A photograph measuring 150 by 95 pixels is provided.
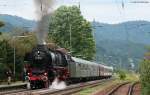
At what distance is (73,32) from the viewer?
369 ft

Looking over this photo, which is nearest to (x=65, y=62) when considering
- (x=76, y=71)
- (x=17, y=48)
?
(x=76, y=71)

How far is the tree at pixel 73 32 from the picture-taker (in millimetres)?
108438

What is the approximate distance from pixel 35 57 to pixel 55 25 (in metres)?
70.6

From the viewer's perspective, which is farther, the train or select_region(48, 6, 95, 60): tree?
select_region(48, 6, 95, 60): tree

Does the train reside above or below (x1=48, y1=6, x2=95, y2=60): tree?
below

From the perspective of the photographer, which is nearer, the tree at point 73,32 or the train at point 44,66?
the train at point 44,66

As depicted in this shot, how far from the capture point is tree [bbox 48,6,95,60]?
108 metres

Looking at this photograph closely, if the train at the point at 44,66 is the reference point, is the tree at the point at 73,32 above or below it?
above

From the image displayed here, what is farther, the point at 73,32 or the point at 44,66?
the point at 73,32

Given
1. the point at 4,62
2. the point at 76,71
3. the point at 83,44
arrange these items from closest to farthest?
1. the point at 76,71
2. the point at 4,62
3. the point at 83,44

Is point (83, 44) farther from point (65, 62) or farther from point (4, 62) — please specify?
point (65, 62)

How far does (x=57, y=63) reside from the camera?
45.9m

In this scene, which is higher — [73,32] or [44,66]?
[73,32]

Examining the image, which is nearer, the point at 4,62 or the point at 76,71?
the point at 76,71
